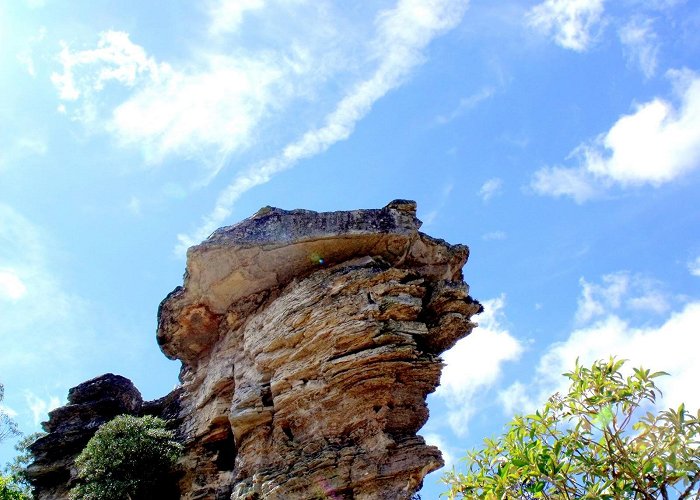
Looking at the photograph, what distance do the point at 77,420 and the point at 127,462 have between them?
5.00 meters

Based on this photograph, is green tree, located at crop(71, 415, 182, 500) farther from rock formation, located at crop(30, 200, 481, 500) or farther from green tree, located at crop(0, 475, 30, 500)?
green tree, located at crop(0, 475, 30, 500)

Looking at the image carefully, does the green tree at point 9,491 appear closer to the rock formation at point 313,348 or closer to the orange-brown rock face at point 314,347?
the rock formation at point 313,348

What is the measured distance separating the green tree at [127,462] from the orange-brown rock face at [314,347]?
3.02 feet

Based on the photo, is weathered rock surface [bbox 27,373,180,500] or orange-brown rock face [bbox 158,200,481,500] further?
weathered rock surface [bbox 27,373,180,500]

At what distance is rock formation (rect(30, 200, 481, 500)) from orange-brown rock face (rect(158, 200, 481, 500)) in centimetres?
4

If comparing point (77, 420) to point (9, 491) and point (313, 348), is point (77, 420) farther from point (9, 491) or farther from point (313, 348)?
point (313, 348)

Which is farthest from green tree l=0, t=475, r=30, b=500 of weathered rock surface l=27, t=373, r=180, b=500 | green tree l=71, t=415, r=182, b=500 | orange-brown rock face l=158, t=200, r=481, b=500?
orange-brown rock face l=158, t=200, r=481, b=500

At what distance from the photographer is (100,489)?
63.8 feet

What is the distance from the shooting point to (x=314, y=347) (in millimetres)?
18688

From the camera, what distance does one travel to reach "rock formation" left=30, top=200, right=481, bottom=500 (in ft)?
54.5

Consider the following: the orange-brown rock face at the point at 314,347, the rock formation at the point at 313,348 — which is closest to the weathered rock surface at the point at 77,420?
the rock formation at the point at 313,348

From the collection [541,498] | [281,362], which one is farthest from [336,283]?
[541,498]

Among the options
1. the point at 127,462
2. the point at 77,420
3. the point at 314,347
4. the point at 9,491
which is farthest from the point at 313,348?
the point at 9,491

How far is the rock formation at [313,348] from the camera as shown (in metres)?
16.6
